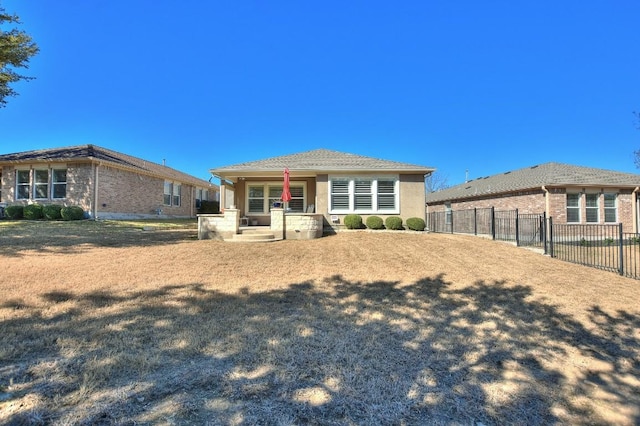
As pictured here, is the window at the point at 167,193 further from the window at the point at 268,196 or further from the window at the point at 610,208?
the window at the point at 610,208

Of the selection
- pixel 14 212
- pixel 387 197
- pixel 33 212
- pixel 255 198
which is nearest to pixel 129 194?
pixel 33 212

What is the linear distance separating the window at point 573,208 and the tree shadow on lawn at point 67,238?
1787cm

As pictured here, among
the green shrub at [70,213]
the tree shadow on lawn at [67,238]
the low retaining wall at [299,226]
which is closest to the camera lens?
the tree shadow on lawn at [67,238]

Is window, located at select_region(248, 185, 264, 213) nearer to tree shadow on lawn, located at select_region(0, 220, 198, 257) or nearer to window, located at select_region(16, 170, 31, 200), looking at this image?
tree shadow on lawn, located at select_region(0, 220, 198, 257)

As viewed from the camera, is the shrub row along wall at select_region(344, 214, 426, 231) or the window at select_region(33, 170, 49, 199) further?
the window at select_region(33, 170, 49, 199)

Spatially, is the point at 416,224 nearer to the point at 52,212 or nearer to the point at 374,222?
the point at 374,222

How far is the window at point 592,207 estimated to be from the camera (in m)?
17.3

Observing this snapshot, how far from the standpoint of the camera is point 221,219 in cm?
1172

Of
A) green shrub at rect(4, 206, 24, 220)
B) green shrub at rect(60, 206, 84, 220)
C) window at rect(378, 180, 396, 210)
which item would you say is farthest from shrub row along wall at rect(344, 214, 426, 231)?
green shrub at rect(4, 206, 24, 220)

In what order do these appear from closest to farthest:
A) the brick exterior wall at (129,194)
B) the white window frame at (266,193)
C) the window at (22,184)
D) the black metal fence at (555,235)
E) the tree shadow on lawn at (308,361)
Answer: the tree shadow on lawn at (308,361) < the black metal fence at (555,235) < the white window frame at (266,193) < the brick exterior wall at (129,194) < the window at (22,184)

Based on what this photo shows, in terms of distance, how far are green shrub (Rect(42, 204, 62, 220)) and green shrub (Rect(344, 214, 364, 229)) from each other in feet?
45.5

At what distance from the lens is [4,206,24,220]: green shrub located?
54.3ft

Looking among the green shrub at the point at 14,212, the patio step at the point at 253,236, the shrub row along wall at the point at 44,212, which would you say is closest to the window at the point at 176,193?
the shrub row along wall at the point at 44,212

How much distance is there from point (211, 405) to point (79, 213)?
692 inches
